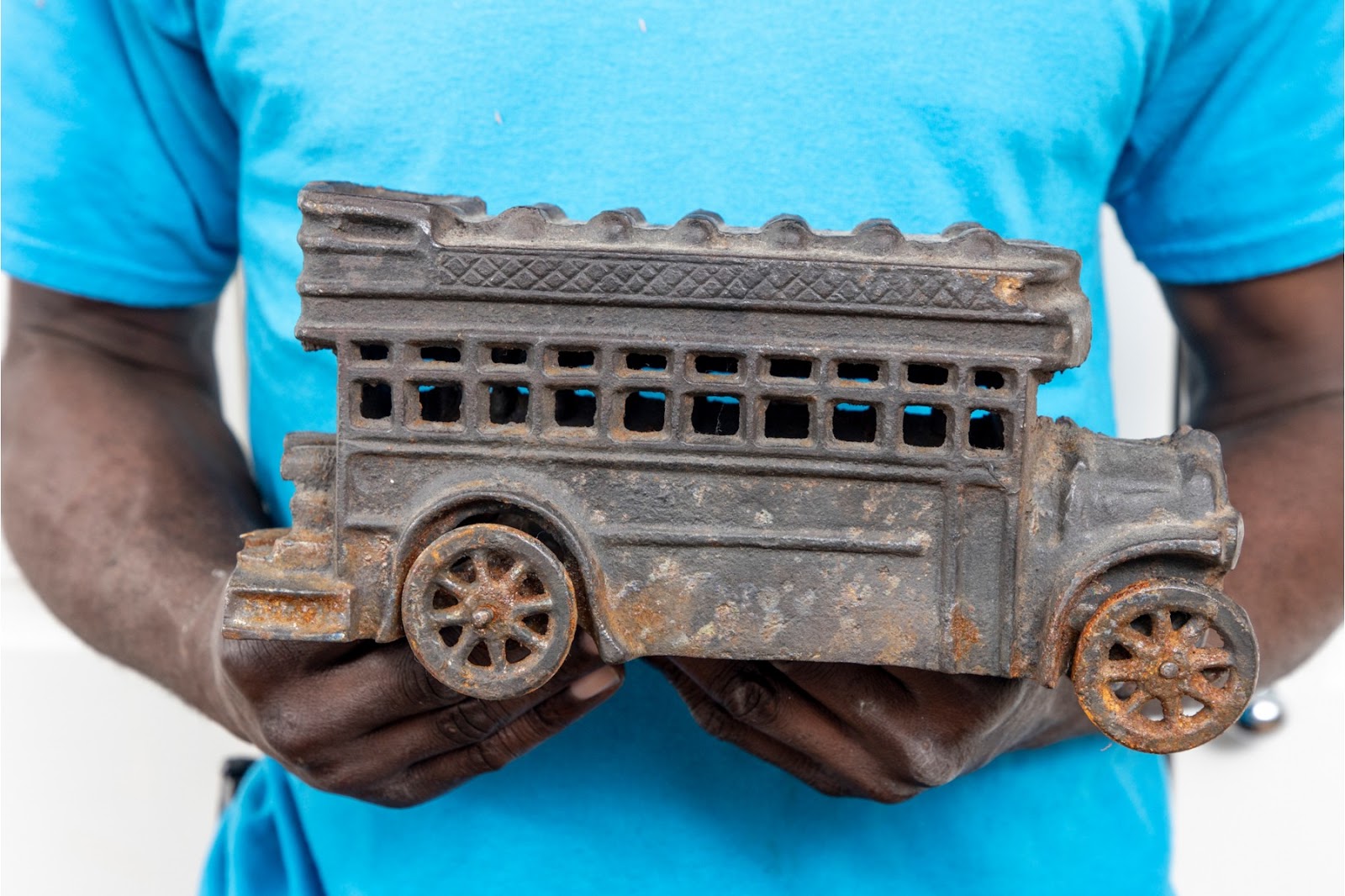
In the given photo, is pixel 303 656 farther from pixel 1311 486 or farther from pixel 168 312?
pixel 1311 486

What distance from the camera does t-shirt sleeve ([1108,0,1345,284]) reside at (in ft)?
6.86

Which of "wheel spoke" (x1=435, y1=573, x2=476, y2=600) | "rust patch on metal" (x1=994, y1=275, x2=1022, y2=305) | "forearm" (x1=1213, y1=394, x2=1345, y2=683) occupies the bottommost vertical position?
"wheel spoke" (x1=435, y1=573, x2=476, y2=600)

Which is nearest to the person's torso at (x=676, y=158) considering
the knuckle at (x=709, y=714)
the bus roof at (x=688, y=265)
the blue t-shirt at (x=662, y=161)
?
the blue t-shirt at (x=662, y=161)

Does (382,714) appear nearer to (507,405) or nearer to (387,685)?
(387,685)

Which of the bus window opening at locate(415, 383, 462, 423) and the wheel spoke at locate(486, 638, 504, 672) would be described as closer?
the wheel spoke at locate(486, 638, 504, 672)

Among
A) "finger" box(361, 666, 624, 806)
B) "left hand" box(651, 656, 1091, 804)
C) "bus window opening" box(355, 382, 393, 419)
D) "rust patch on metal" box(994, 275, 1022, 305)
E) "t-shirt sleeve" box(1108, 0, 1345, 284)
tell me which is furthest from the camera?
"t-shirt sleeve" box(1108, 0, 1345, 284)

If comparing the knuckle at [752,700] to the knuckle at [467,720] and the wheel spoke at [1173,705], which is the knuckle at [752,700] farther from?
the wheel spoke at [1173,705]

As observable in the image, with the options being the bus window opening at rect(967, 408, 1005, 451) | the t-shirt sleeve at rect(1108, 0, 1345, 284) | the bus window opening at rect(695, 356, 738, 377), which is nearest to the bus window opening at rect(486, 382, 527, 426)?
the bus window opening at rect(695, 356, 738, 377)

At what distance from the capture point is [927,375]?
1577mm

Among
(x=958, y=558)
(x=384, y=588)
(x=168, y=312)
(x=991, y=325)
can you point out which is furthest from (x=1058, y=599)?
(x=168, y=312)

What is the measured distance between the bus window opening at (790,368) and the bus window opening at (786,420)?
0.11m

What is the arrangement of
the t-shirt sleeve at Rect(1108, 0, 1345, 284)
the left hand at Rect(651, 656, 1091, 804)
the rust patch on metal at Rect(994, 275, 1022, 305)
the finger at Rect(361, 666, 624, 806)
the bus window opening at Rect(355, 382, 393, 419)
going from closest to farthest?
the rust patch on metal at Rect(994, 275, 1022, 305) → the bus window opening at Rect(355, 382, 393, 419) → the left hand at Rect(651, 656, 1091, 804) → the finger at Rect(361, 666, 624, 806) → the t-shirt sleeve at Rect(1108, 0, 1345, 284)

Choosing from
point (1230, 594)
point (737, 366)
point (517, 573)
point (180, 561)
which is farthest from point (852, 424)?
point (180, 561)

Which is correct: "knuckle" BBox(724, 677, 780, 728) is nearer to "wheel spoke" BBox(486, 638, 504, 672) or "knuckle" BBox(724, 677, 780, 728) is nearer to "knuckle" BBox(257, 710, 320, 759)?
"wheel spoke" BBox(486, 638, 504, 672)
